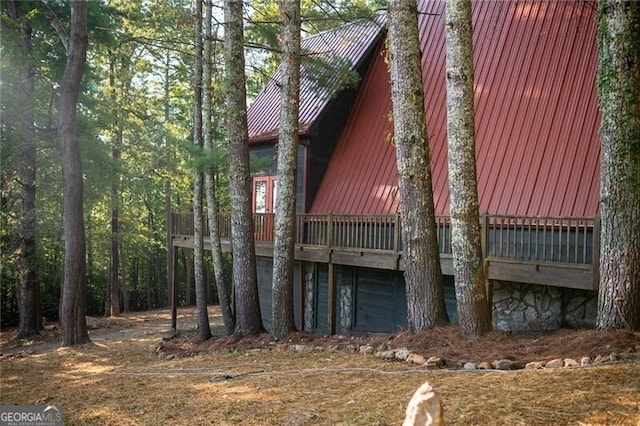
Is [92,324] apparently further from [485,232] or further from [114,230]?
[485,232]

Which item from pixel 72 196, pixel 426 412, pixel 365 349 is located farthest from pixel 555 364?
pixel 72 196

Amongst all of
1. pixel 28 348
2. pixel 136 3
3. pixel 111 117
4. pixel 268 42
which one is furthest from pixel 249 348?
pixel 136 3

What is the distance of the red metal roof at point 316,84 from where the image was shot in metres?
12.9

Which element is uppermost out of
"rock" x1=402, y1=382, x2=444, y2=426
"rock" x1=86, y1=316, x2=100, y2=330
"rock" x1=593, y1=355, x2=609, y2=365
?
"rock" x1=402, y1=382, x2=444, y2=426

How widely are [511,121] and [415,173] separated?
428 cm

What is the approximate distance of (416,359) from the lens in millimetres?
6152

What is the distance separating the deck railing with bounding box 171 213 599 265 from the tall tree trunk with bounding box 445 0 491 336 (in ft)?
5.38

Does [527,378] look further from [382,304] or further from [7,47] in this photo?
[7,47]

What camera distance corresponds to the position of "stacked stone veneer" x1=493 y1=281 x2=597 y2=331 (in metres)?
8.73

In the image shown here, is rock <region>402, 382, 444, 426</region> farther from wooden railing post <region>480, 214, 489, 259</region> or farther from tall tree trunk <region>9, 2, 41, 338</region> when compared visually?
tall tree trunk <region>9, 2, 41, 338</region>

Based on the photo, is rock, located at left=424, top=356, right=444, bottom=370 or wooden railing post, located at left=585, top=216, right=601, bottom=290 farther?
wooden railing post, located at left=585, top=216, right=601, bottom=290

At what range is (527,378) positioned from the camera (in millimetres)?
4855

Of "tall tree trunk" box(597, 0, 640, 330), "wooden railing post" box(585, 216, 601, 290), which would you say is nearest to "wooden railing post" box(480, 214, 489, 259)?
"wooden railing post" box(585, 216, 601, 290)

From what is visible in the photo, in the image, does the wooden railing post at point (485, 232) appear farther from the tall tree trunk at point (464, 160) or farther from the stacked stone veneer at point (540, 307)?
the tall tree trunk at point (464, 160)
